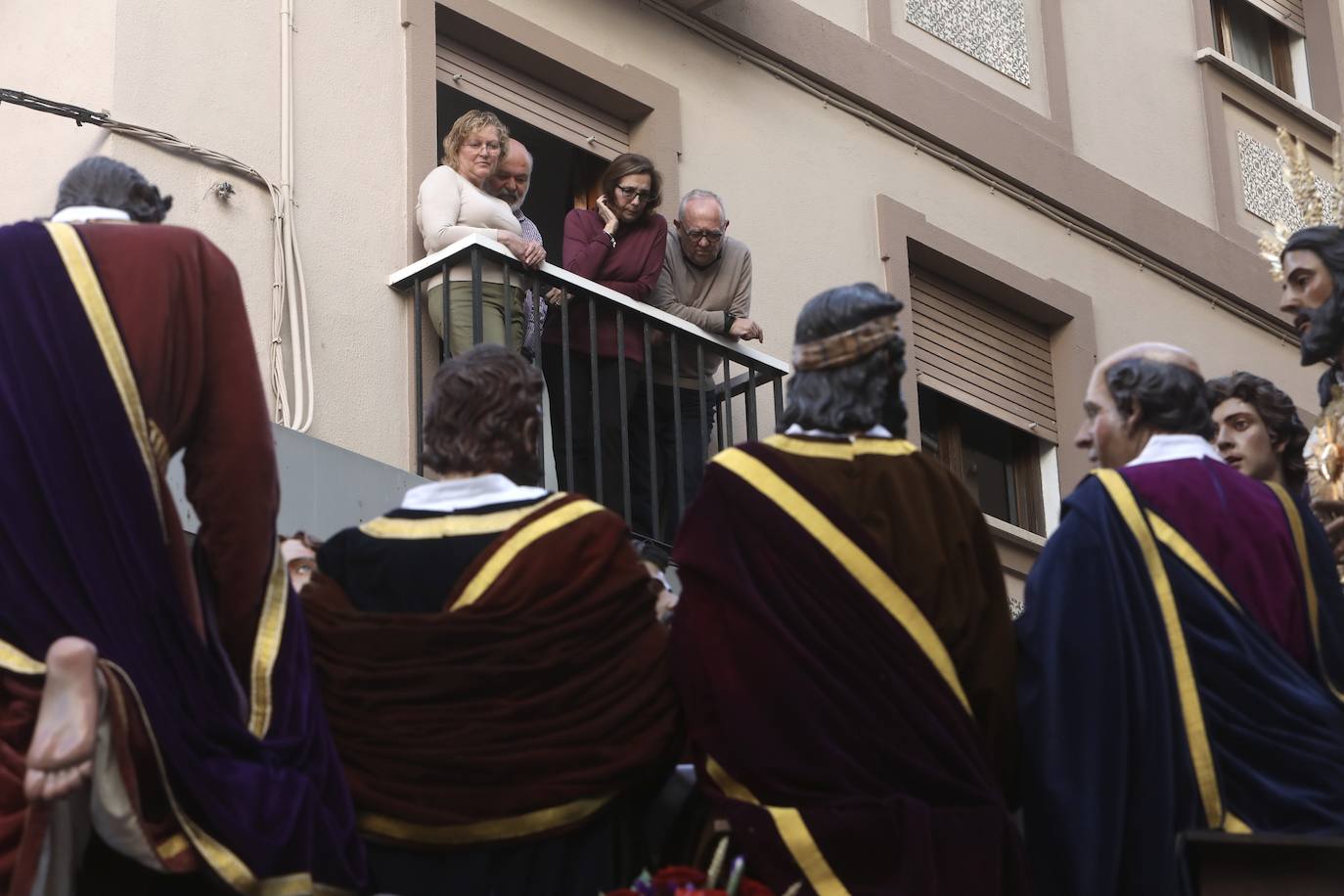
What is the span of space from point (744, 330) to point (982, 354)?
287cm

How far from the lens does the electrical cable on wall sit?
9898mm

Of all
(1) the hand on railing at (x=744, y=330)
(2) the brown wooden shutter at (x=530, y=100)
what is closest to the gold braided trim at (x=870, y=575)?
(1) the hand on railing at (x=744, y=330)

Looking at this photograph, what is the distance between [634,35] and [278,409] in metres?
3.00

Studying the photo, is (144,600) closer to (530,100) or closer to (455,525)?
(455,525)

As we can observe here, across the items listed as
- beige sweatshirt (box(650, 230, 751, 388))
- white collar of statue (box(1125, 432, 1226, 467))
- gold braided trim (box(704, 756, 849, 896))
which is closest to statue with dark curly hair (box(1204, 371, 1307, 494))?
white collar of statue (box(1125, 432, 1226, 467))

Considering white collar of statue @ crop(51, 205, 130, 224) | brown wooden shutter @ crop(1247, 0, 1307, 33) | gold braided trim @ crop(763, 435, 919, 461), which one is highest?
brown wooden shutter @ crop(1247, 0, 1307, 33)

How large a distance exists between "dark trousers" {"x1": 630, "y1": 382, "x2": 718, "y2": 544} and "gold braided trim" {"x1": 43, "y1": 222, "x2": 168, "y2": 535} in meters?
5.04

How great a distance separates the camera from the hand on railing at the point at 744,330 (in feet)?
36.3

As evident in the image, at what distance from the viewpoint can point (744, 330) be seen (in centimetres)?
1108

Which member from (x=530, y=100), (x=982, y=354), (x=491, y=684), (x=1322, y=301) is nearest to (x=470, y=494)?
(x=491, y=684)

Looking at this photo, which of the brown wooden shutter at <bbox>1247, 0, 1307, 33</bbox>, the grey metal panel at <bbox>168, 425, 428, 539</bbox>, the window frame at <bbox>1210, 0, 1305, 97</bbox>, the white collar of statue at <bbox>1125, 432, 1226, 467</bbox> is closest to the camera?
the white collar of statue at <bbox>1125, 432, 1226, 467</bbox>

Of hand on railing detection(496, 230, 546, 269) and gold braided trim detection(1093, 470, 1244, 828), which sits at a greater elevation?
hand on railing detection(496, 230, 546, 269)

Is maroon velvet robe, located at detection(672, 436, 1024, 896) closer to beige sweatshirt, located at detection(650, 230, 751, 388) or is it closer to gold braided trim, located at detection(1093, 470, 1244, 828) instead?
gold braided trim, located at detection(1093, 470, 1244, 828)

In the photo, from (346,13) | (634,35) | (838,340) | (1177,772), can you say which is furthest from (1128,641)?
(634,35)
